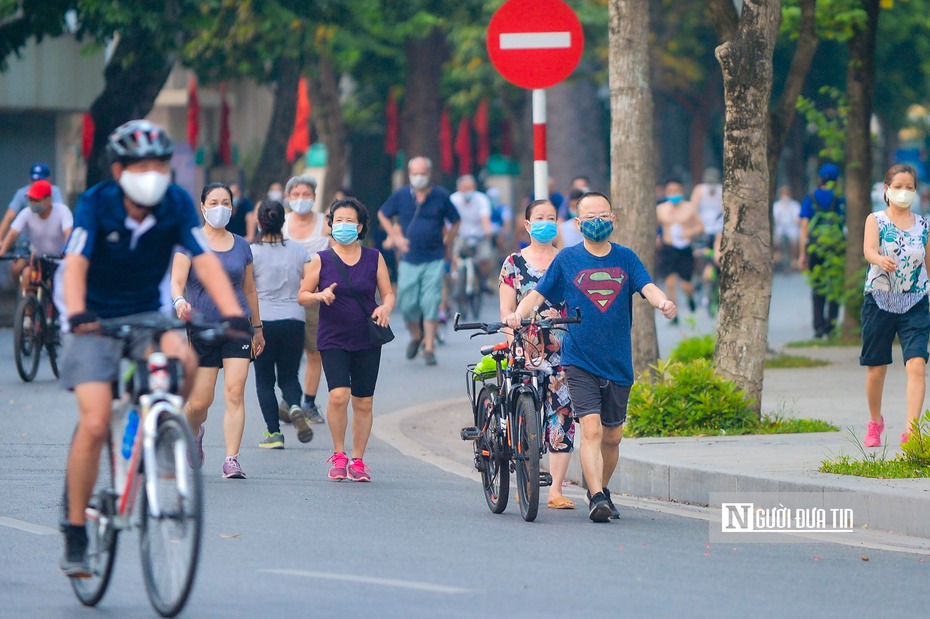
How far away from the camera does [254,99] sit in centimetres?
4778

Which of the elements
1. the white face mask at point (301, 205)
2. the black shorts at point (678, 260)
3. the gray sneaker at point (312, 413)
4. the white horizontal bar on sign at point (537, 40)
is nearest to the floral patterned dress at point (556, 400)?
the white horizontal bar on sign at point (537, 40)

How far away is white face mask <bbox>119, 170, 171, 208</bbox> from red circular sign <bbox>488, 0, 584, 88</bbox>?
5.86 metres

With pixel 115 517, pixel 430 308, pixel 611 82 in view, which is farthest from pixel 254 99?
pixel 115 517

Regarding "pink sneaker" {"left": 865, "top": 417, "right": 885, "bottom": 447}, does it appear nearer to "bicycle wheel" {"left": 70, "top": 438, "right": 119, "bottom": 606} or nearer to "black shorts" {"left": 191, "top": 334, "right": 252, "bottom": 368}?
"black shorts" {"left": 191, "top": 334, "right": 252, "bottom": 368}

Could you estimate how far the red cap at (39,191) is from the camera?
17.1 m

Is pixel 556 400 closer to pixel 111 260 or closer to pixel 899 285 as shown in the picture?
pixel 899 285

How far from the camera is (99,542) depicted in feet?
21.6

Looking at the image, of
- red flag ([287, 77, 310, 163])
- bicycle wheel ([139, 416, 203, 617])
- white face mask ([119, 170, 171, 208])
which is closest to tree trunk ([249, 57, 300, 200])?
red flag ([287, 77, 310, 163])

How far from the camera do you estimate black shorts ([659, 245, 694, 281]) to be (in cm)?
2397

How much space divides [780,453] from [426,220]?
7.70 meters

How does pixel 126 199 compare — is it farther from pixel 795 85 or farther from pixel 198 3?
pixel 198 3

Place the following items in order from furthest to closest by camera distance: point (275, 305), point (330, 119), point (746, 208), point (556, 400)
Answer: point (330, 119) → point (275, 305) → point (746, 208) → point (556, 400)

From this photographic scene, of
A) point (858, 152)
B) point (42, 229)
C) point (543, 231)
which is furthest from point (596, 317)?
point (858, 152)

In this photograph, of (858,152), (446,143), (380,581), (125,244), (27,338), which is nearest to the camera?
(125,244)
